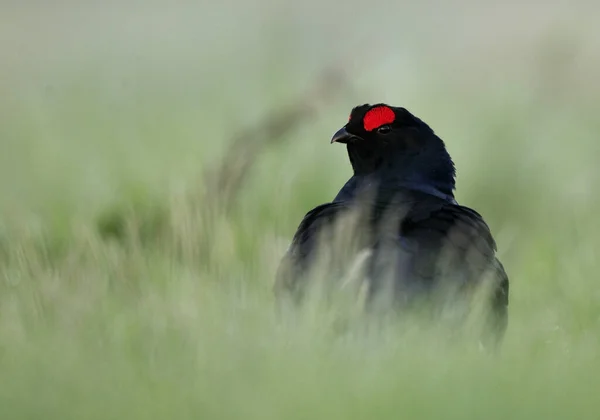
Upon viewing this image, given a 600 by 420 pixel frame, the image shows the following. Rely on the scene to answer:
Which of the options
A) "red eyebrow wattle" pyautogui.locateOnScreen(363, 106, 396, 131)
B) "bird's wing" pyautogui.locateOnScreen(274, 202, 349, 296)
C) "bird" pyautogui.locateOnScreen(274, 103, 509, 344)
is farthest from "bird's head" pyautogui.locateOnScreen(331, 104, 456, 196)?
"bird's wing" pyautogui.locateOnScreen(274, 202, 349, 296)

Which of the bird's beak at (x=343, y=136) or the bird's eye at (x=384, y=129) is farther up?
the bird's eye at (x=384, y=129)

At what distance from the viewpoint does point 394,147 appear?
6.05 m

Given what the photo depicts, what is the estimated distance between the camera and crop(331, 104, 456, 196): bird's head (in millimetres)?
6012

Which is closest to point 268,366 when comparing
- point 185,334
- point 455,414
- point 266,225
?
point 185,334

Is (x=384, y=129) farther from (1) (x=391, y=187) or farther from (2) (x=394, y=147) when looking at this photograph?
(1) (x=391, y=187)

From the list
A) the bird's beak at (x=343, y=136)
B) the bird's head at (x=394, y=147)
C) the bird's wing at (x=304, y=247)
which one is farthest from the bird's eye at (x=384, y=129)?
the bird's wing at (x=304, y=247)

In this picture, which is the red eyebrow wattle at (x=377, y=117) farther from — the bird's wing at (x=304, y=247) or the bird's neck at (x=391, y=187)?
the bird's wing at (x=304, y=247)

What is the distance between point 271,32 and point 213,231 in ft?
13.8

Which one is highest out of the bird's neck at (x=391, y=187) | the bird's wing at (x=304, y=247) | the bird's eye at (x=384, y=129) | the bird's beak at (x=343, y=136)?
the bird's eye at (x=384, y=129)

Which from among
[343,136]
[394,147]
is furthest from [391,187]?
[343,136]

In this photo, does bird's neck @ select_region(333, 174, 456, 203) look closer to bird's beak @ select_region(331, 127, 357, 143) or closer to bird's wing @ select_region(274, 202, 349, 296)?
bird's beak @ select_region(331, 127, 357, 143)

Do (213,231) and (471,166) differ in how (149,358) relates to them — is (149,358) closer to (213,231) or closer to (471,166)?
(213,231)

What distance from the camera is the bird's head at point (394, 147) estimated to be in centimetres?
601

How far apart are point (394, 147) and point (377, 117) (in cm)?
19
